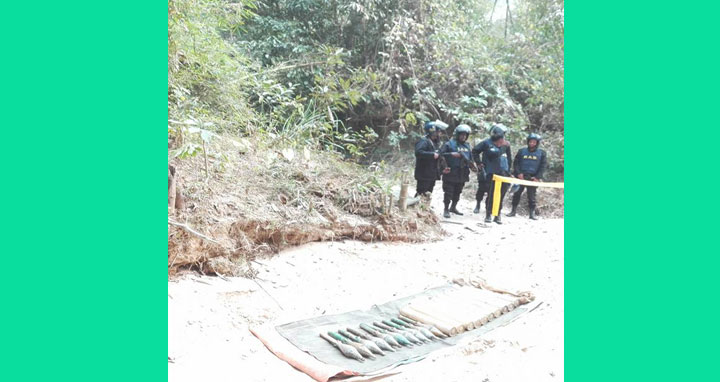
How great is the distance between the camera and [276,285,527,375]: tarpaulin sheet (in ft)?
5.43

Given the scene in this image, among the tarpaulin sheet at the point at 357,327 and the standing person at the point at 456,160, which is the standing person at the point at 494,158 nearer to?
the standing person at the point at 456,160

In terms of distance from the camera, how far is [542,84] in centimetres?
529

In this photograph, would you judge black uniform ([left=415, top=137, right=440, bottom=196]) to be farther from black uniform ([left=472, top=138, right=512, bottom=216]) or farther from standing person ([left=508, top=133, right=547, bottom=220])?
standing person ([left=508, top=133, right=547, bottom=220])

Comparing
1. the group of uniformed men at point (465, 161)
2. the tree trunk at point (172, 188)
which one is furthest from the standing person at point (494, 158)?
the tree trunk at point (172, 188)

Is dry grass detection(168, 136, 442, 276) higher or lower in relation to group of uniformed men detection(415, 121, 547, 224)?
lower

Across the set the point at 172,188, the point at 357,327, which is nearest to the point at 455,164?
the point at 357,327

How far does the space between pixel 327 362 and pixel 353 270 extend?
110 centimetres

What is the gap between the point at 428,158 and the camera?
4.04 m

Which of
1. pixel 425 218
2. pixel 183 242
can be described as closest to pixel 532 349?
pixel 183 242

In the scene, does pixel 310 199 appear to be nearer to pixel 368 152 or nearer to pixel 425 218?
pixel 425 218

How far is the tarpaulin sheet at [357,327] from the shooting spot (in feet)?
5.43

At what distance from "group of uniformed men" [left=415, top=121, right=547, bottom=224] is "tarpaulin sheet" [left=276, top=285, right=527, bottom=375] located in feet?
6.07

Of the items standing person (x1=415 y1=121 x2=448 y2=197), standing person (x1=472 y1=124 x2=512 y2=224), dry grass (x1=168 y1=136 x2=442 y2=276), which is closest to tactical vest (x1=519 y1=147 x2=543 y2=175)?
standing person (x1=472 y1=124 x2=512 y2=224)

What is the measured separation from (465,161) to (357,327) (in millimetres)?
2483
